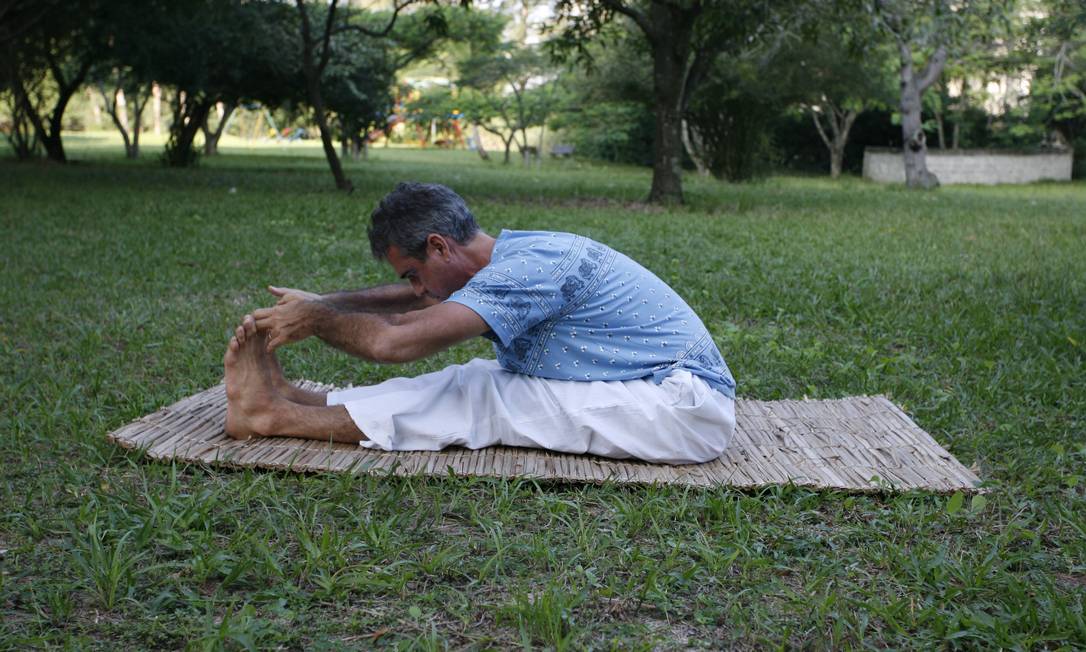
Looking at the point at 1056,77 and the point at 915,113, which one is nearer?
the point at 1056,77

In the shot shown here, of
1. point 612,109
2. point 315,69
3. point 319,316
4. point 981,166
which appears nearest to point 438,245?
point 319,316

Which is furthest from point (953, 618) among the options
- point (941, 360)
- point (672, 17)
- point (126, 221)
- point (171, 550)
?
point (672, 17)

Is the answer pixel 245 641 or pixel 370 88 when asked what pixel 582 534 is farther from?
pixel 370 88

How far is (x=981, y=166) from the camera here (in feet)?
77.6

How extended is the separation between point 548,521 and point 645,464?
0.55 m

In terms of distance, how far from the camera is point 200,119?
22234 mm

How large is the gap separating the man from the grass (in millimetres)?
257

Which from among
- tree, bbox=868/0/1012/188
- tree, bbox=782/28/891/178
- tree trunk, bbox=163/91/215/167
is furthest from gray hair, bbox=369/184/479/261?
tree trunk, bbox=163/91/215/167

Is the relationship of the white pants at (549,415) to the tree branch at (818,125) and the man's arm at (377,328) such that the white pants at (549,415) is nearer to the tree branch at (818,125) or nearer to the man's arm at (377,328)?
the man's arm at (377,328)

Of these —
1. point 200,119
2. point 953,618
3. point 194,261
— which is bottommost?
point 953,618

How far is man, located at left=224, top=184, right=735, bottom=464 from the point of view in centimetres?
343

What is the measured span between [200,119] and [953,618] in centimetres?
2179

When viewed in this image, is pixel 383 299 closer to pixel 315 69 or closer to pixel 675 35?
pixel 675 35

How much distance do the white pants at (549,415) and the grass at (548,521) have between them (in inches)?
8.2
